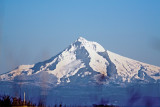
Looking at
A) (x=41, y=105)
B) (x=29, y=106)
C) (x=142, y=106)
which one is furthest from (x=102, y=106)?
(x=142, y=106)

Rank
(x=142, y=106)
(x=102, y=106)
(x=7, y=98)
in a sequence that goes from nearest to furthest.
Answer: (x=7, y=98) → (x=102, y=106) → (x=142, y=106)

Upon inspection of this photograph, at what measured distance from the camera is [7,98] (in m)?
52.3

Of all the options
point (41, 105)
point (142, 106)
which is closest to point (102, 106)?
point (41, 105)

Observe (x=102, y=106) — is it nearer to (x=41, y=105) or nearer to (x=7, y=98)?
(x=41, y=105)

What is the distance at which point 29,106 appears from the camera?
169 feet

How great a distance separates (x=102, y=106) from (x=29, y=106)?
14616 mm

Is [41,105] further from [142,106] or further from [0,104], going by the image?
[142,106]

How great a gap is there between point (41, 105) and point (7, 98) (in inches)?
193

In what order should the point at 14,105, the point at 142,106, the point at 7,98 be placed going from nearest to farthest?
1. the point at 14,105
2. the point at 7,98
3. the point at 142,106

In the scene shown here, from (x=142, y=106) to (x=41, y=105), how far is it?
13811 centimetres

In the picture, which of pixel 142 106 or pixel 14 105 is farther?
pixel 142 106

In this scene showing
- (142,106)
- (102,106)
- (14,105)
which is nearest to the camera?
(14,105)

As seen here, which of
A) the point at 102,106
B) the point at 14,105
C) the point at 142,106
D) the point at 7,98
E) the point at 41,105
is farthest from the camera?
the point at 142,106

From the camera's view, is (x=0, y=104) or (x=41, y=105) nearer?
(x=0, y=104)
